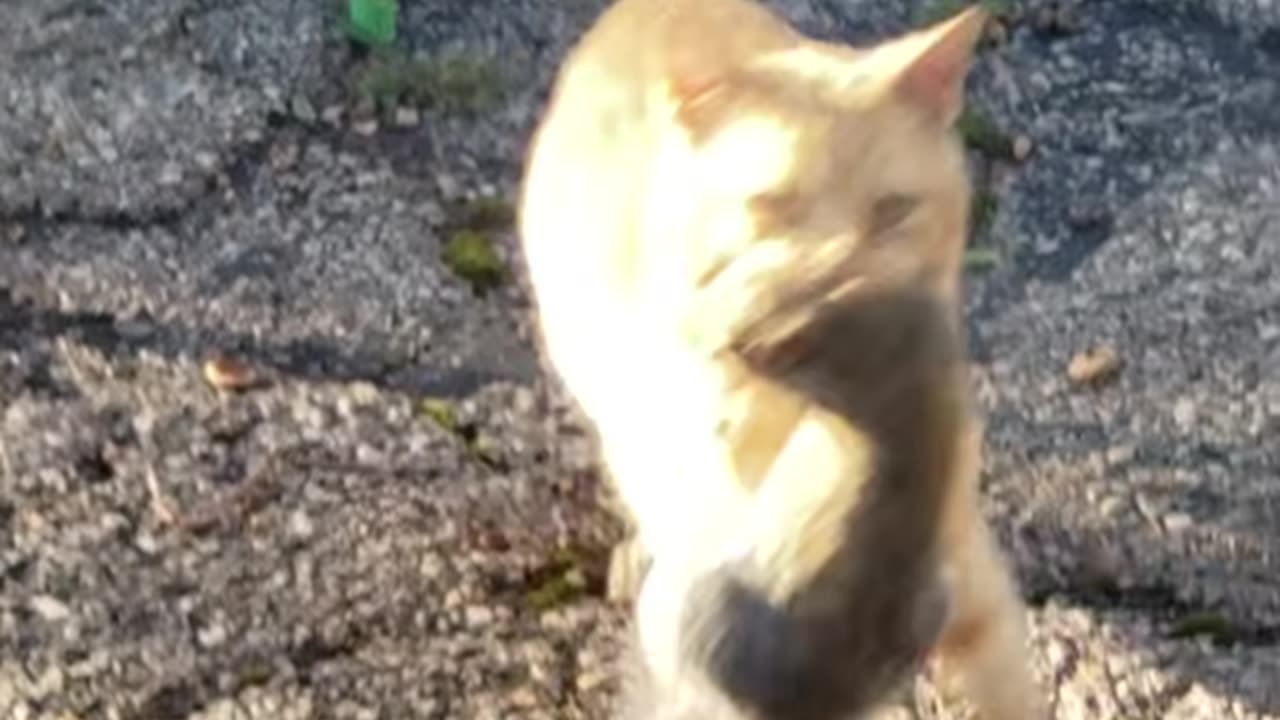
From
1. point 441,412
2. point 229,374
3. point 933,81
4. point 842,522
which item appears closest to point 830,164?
point 933,81

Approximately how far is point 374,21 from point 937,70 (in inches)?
51.1

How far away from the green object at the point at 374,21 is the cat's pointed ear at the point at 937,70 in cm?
126

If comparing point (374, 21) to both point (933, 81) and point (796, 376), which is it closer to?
point (933, 81)

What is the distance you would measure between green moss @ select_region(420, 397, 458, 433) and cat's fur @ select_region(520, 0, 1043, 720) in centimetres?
39

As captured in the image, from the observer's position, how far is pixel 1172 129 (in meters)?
3.48

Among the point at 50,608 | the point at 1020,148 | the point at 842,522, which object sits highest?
the point at 842,522

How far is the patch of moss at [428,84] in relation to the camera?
11.3 ft

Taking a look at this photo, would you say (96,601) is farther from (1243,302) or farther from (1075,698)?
(1243,302)

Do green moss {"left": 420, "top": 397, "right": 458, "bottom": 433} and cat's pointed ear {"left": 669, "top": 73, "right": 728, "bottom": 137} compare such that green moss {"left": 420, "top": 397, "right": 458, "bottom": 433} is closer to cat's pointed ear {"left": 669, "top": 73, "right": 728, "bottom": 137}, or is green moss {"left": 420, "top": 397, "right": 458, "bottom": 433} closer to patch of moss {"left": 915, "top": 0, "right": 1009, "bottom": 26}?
cat's pointed ear {"left": 669, "top": 73, "right": 728, "bottom": 137}

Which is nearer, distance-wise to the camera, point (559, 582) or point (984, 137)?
point (559, 582)

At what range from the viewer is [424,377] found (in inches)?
122

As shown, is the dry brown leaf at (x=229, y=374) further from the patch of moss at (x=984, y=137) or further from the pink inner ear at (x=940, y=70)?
the pink inner ear at (x=940, y=70)

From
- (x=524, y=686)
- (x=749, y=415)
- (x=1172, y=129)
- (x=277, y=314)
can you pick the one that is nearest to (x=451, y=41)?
(x=277, y=314)

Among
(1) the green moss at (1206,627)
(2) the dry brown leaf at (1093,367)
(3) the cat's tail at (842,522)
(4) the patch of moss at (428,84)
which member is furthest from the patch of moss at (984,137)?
(3) the cat's tail at (842,522)
